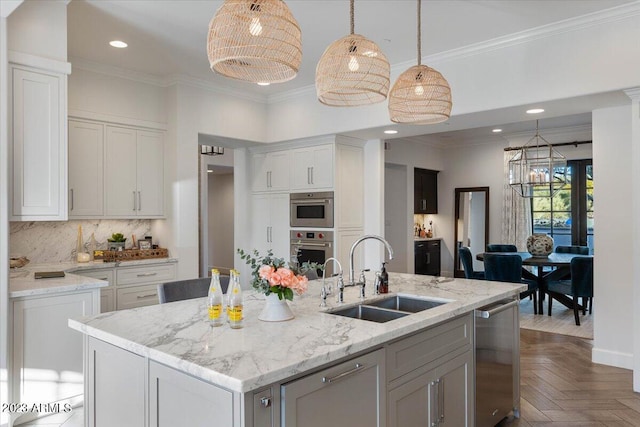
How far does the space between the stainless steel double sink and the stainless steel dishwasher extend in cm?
31

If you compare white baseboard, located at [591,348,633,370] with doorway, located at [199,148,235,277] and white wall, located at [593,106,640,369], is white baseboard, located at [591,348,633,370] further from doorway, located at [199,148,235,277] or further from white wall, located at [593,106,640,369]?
doorway, located at [199,148,235,277]

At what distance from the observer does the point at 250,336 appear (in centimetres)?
186

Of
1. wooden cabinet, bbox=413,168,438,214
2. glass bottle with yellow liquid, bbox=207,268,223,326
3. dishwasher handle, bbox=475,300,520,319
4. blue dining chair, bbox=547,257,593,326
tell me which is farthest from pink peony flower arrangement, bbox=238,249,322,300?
wooden cabinet, bbox=413,168,438,214

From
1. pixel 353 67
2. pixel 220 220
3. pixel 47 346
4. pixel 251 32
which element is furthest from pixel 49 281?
pixel 220 220

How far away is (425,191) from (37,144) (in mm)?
7230

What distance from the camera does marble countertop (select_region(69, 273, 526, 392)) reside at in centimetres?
150

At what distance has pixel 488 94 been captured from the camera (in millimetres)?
4184

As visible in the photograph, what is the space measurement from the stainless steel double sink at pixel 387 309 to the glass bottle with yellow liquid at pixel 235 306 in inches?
22.5

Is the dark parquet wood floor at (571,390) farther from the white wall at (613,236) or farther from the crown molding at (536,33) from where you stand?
the crown molding at (536,33)

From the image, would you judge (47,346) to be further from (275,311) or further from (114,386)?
(275,311)

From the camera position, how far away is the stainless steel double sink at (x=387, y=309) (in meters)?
2.47

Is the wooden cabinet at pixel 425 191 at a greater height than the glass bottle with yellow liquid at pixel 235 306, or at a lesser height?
greater

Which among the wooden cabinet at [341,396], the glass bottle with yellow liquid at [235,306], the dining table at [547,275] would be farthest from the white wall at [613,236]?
the glass bottle with yellow liquid at [235,306]

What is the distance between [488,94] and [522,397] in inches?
105
